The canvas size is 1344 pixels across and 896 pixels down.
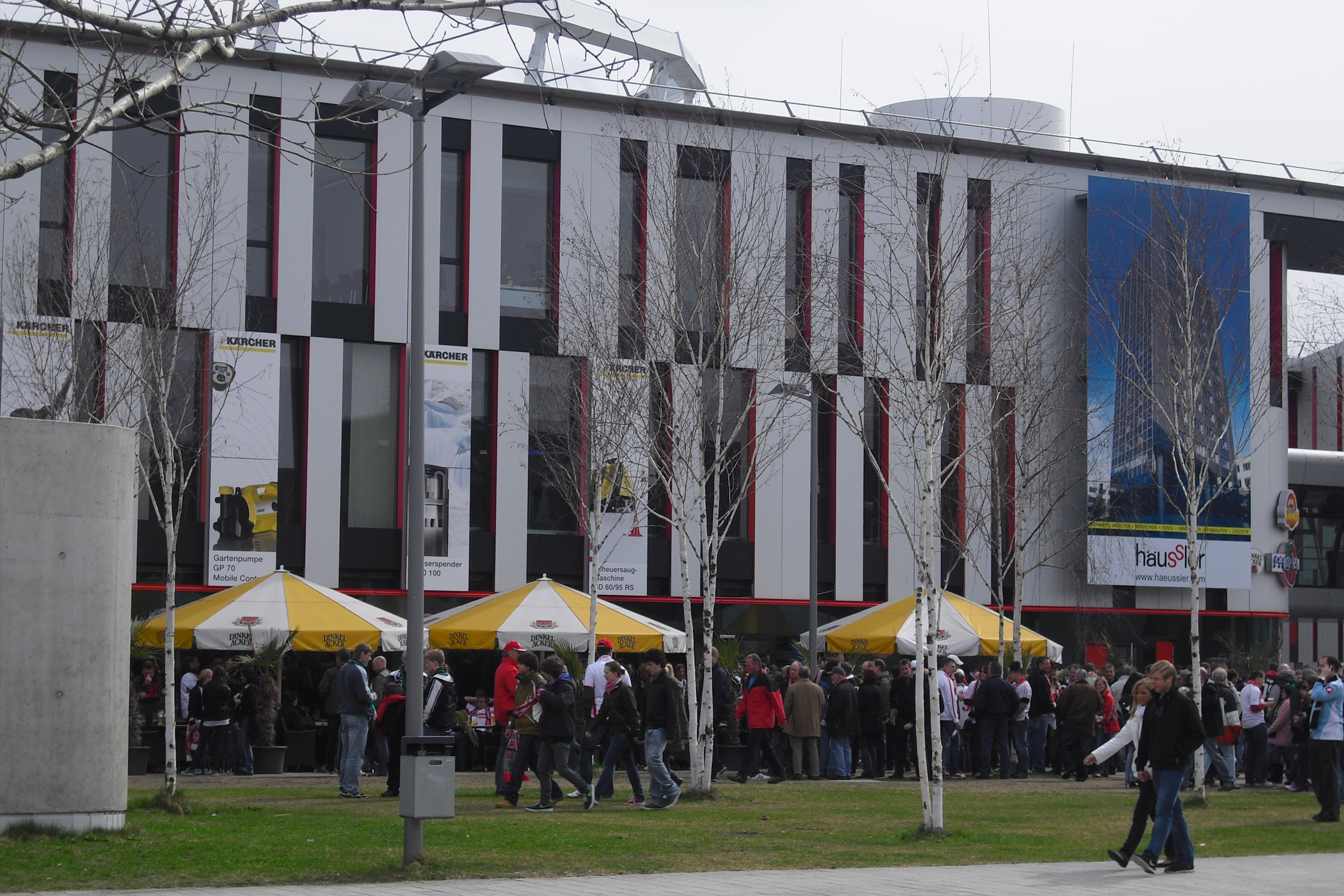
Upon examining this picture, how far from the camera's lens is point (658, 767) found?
658 inches

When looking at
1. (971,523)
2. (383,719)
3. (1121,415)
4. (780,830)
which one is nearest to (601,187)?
(971,523)

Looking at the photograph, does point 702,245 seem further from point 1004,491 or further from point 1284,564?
point 1284,564

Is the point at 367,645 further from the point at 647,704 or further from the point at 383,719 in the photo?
the point at 647,704

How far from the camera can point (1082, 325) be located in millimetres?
35531

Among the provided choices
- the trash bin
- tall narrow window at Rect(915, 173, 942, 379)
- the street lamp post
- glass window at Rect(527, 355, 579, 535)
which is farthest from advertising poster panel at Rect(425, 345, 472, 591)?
the trash bin

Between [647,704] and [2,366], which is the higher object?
[2,366]

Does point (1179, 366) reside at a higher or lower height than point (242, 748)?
higher

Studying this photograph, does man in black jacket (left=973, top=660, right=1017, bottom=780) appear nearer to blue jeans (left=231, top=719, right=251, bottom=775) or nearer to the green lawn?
the green lawn

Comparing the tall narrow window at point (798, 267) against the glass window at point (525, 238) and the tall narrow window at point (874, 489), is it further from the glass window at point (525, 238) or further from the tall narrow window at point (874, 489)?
the glass window at point (525, 238)

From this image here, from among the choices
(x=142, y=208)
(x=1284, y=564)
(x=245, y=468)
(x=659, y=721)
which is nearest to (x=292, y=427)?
(x=245, y=468)

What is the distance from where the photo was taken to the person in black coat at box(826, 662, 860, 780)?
23.2 metres

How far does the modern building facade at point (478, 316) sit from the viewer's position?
3052cm

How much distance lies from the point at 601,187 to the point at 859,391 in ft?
25.0

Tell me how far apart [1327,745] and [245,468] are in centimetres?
2203
